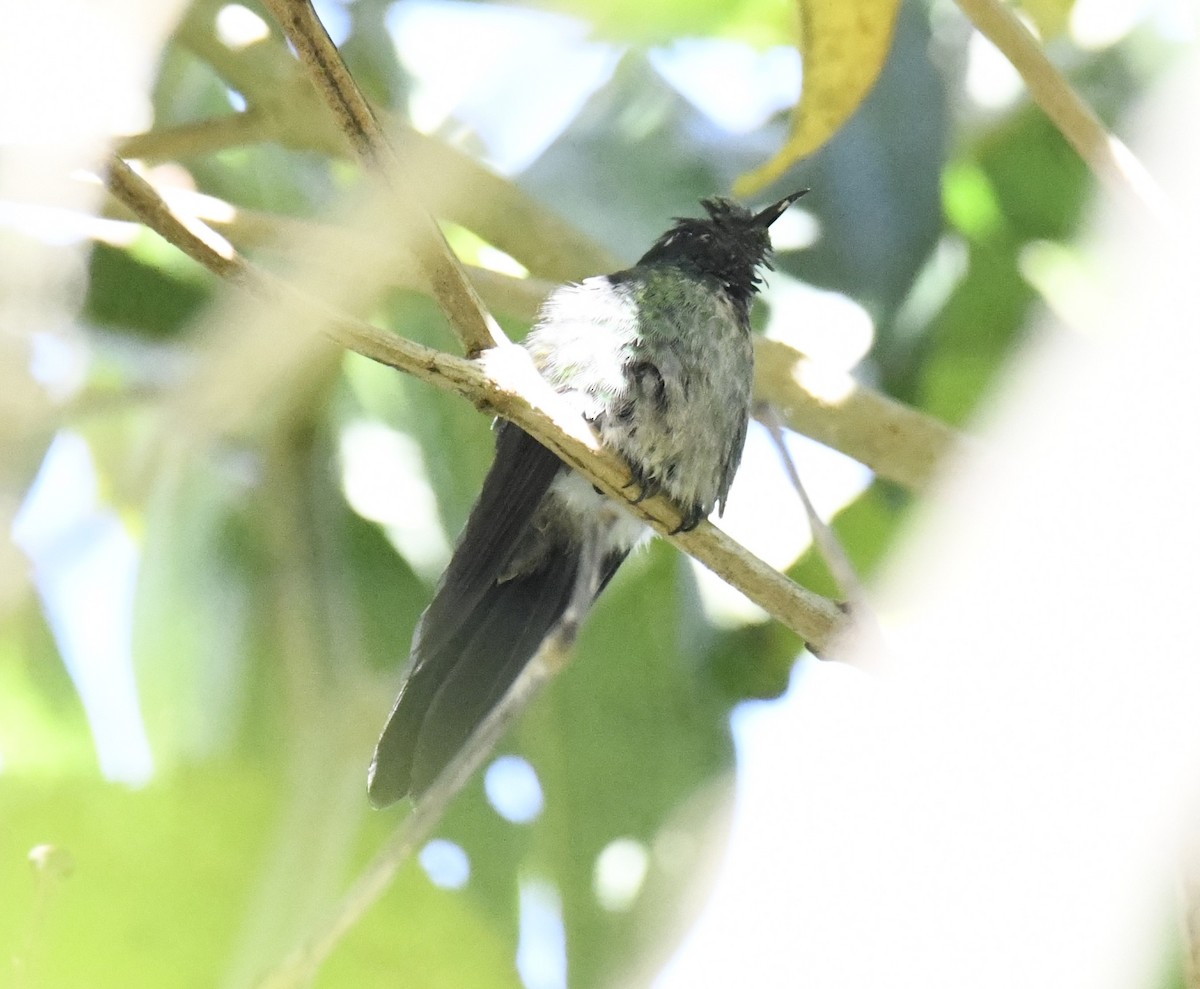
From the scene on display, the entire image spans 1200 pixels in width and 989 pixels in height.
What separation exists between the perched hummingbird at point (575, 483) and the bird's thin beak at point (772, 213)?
0.20 m

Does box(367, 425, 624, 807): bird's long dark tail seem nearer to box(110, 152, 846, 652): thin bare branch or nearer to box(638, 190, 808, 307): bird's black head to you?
box(110, 152, 846, 652): thin bare branch

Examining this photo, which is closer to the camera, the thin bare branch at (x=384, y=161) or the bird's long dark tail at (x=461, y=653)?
the thin bare branch at (x=384, y=161)

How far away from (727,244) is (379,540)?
39.7 inches

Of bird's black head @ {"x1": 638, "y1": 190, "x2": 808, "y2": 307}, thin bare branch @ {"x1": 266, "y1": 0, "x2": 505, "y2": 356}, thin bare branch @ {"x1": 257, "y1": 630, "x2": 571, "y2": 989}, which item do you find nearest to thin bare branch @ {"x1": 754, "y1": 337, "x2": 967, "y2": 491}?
bird's black head @ {"x1": 638, "y1": 190, "x2": 808, "y2": 307}

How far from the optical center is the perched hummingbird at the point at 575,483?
8.13 ft

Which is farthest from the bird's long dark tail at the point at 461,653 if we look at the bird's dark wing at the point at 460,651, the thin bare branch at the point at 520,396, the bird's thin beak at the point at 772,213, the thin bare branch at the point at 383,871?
the bird's thin beak at the point at 772,213

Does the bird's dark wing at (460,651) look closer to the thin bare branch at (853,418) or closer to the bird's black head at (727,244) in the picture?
the thin bare branch at (853,418)

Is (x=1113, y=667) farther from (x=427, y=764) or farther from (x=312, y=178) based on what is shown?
(x=312, y=178)

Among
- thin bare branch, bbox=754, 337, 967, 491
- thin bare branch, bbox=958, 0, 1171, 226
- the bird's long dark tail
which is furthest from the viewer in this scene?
thin bare branch, bbox=754, 337, 967, 491

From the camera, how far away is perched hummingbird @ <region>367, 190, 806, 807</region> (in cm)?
248

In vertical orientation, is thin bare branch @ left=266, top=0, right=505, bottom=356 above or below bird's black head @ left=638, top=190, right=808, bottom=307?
below

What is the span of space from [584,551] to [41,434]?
1.12m

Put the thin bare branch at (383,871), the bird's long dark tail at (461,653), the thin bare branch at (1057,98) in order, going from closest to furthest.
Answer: the thin bare branch at (383,871) < the thin bare branch at (1057,98) < the bird's long dark tail at (461,653)

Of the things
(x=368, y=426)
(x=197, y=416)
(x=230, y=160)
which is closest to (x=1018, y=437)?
(x=368, y=426)
